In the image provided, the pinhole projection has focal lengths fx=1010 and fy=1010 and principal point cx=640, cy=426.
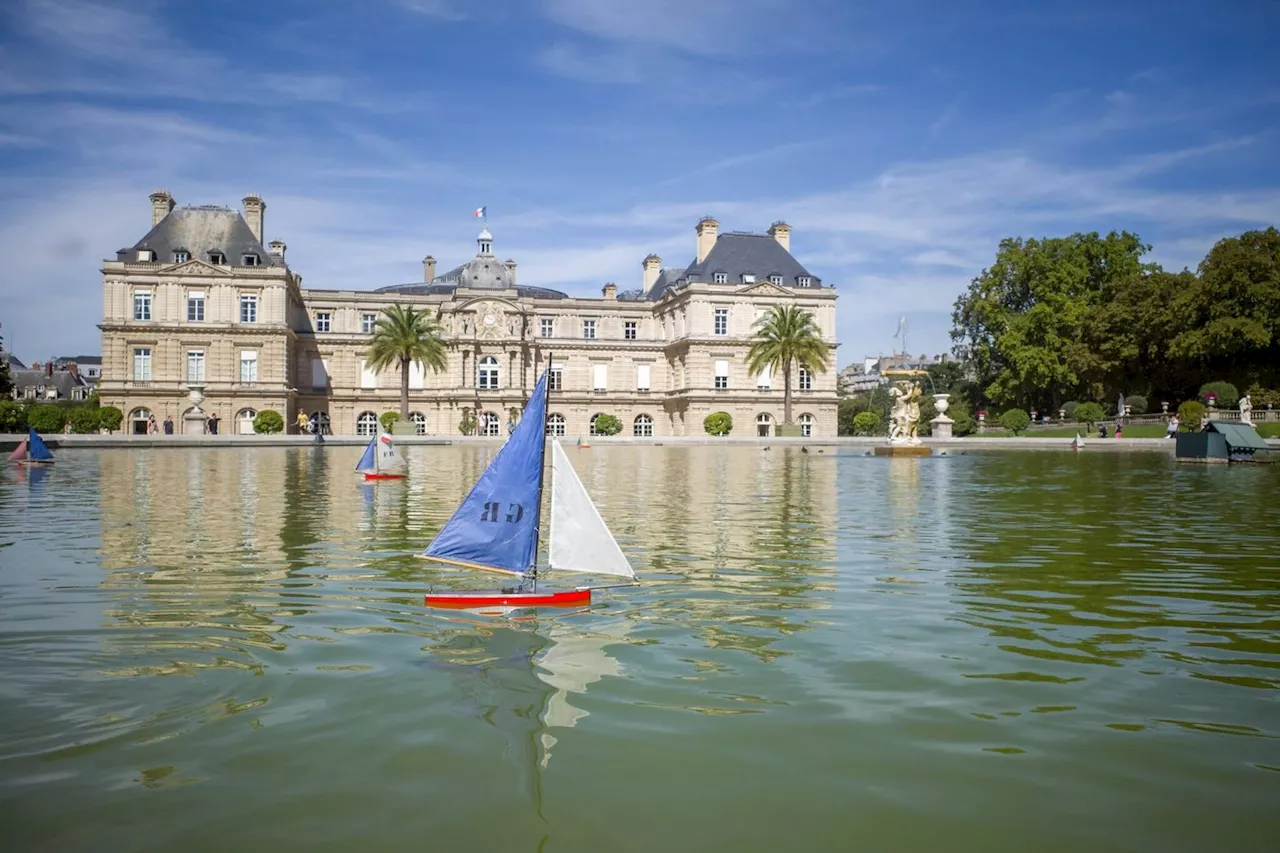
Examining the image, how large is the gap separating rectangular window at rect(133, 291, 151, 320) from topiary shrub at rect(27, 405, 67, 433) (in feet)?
43.2

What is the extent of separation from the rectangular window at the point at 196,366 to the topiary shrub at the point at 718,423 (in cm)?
3383

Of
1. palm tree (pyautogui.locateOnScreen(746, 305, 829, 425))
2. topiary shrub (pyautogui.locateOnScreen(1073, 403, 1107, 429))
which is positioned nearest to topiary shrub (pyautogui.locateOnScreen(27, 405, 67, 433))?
palm tree (pyautogui.locateOnScreen(746, 305, 829, 425))

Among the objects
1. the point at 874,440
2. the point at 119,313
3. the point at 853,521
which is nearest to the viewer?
the point at 853,521

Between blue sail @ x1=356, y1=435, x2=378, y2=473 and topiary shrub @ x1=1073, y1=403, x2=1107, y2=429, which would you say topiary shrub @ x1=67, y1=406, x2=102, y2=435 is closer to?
blue sail @ x1=356, y1=435, x2=378, y2=473

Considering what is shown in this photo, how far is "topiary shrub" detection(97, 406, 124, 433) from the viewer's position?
56.8m

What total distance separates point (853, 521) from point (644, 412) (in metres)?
63.3

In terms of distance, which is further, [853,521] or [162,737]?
[853,521]

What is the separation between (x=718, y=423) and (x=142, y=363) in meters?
38.1

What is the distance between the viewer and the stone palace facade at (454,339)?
64938mm

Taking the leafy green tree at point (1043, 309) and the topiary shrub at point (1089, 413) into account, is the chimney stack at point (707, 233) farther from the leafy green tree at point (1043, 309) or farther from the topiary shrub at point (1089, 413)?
the topiary shrub at point (1089, 413)

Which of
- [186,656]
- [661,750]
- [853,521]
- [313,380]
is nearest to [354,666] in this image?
[186,656]

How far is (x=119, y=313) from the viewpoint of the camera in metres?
64.4

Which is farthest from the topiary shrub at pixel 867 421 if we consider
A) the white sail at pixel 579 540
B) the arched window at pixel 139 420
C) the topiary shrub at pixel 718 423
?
the white sail at pixel 579 540

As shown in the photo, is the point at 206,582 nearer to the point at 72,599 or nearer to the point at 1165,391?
the point at 72,599
